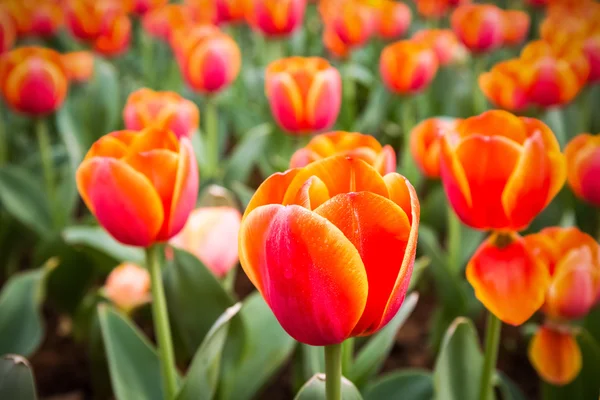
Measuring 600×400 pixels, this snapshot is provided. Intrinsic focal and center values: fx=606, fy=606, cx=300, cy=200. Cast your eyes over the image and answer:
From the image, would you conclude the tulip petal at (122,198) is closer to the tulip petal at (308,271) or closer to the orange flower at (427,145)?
the tulip petal at (308,271)

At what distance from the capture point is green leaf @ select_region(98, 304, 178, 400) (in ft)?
2.16

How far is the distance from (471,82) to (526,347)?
70 centimetres

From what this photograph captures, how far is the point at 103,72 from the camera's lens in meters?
1.45

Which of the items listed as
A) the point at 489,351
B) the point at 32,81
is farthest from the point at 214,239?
the point at 32,81

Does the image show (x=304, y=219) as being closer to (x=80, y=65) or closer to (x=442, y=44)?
(x=442, y=44)

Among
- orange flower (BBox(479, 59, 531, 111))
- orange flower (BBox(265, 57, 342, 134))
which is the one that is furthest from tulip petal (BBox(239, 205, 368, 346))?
orange flower (BBox(479, 59, 531, 111))

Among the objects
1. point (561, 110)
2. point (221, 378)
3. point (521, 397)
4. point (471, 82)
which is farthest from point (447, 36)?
point (221, 378)

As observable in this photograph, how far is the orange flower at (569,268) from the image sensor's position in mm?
532

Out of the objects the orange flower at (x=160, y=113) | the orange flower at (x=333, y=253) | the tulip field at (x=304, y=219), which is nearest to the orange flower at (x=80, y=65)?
the tulip field at (x=304, y=219)

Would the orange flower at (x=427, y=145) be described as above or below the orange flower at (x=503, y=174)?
below

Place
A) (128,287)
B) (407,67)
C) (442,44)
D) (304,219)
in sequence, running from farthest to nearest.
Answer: (442,44) < (407,67) < (128,287) < (304,219)

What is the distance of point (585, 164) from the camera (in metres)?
0.69

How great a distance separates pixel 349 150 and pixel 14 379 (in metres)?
0.34

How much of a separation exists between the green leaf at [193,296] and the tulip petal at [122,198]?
148mm
